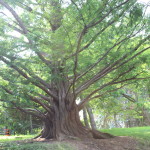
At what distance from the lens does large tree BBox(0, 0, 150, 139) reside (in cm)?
500

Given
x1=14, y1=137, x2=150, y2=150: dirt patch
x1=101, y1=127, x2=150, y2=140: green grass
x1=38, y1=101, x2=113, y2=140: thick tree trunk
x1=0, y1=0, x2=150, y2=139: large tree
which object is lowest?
x1=14, y1=137, x2=150, y2=150: dirt patch

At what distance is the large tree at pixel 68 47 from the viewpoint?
500cm

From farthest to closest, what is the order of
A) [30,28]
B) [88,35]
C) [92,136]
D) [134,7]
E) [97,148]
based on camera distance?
[92,136]
[30,28]
[97,148]
[88,35]
[134,7]

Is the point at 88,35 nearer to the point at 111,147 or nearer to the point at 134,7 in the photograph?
the point at 134,7

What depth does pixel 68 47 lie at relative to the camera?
599cm

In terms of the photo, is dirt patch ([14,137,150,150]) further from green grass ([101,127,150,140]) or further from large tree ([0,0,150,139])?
green grass ([101,127,150,140])

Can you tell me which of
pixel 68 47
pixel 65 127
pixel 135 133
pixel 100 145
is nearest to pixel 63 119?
pixel 65 127

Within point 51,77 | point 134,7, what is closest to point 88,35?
point 134,7

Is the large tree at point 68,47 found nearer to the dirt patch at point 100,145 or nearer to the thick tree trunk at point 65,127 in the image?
the thick tree trunk at point 65,127

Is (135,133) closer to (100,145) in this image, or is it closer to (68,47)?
(100,145)

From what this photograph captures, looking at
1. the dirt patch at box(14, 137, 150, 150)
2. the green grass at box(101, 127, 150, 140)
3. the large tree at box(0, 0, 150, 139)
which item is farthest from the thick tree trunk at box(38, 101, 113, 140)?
the green grass at box(101, 127, 150, 140)

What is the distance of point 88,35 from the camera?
572 centimetres

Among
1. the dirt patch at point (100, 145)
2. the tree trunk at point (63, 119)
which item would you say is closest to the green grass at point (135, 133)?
the dirt patch at point (100, 145)

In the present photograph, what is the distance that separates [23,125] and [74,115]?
11.5 m
